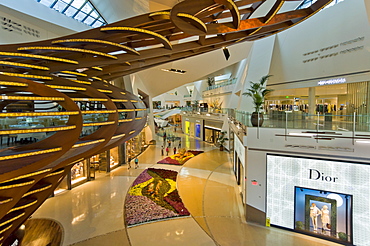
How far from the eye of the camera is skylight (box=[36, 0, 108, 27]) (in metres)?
11.3

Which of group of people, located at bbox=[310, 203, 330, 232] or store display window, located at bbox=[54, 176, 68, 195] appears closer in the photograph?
group of people, located at bbox=[310, 203, 330, 232]

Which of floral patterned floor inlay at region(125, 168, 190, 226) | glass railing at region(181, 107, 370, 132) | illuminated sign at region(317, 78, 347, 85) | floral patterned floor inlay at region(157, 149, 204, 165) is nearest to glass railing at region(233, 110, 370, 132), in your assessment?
glass railing at region(181, 107, 370, 132)

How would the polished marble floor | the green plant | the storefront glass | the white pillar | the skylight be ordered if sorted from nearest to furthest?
the polished marble floor < the green plant < the skylight < the white pillar < the storefront glass

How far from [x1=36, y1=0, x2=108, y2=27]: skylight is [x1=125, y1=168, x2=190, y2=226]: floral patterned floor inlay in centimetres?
1137

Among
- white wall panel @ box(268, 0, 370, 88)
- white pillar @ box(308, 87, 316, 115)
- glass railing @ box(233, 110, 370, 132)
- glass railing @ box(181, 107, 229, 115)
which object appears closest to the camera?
glass railing @ box(233, 110, 370, 132)

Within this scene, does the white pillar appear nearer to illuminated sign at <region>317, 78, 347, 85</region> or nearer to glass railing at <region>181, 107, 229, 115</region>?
illuminated sign at <region>317, 78, 347, 85</region>

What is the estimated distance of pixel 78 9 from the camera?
12.8m

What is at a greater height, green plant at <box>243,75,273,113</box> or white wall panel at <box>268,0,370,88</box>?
white wall panel at <box>268,0,370,88</box>

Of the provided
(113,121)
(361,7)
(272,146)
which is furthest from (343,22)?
(113,121)

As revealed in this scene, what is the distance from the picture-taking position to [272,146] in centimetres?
757

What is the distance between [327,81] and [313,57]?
2261 mm

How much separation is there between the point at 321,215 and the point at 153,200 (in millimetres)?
6917

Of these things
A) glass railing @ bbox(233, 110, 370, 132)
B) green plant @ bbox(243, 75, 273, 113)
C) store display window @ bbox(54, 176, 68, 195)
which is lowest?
store display window @ bbox(54, 176, 68, 195)

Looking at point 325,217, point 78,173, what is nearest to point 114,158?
point 78,173
